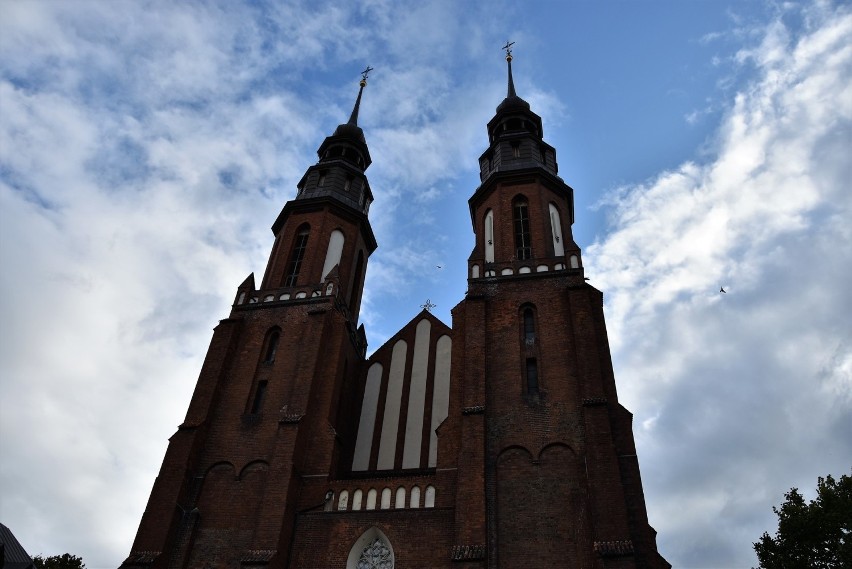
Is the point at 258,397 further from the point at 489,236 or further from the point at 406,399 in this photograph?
the point at 489,236

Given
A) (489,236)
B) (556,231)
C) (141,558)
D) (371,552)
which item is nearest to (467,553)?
(371,552)

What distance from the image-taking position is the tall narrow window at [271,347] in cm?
2539

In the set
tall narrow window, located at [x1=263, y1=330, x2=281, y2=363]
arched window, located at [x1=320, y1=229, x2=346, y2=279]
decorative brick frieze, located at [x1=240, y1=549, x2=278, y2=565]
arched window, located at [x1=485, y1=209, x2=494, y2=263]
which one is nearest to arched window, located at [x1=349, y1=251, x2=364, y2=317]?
arched window, located at [x1=320, y1=229, x2=346, y2=279]

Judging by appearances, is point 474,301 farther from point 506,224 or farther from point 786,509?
point 786,509

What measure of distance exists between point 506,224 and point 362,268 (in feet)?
26.4

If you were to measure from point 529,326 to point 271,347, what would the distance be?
999 centimetres

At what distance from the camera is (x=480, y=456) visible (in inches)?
771

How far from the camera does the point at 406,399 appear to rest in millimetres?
25062

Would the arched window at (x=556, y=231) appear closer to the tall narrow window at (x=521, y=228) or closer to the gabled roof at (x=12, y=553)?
the tall narrow window at (x=521, y=228)

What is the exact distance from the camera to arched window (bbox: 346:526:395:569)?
19094 mm

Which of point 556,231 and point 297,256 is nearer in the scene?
point 556,231

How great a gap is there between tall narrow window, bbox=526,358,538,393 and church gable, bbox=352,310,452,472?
3714mm

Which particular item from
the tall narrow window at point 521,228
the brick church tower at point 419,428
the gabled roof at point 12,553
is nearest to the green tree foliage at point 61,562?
the gabled roof at point 12,553

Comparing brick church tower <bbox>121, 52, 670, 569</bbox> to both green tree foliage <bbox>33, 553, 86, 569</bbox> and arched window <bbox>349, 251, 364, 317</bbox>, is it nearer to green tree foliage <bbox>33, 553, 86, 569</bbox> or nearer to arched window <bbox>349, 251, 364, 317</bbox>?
arched window <bbox>349, 251, 364, 317</bbox>
